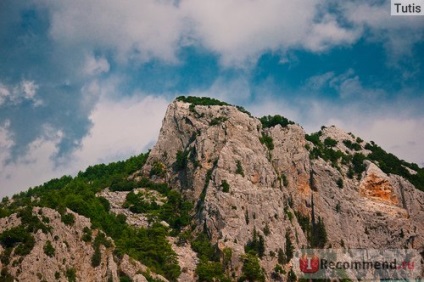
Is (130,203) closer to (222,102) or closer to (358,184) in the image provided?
(222,102)

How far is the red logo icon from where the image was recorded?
113375 millimetres

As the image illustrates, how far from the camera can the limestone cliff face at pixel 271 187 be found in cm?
11438

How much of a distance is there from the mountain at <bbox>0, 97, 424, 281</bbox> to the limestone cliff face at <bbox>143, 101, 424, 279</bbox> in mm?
266

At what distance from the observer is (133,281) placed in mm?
87250

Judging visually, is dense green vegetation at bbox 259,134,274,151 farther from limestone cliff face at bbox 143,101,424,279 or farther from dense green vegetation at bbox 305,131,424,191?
dense green vegetation at bbox 305,131,424,191

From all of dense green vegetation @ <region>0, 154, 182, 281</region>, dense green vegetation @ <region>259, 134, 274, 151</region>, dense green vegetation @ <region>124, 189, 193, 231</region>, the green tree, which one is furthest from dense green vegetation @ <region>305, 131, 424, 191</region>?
dense green vegetation @ <region>0, 154, 182, 281</region>

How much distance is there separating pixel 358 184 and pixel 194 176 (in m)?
41.8

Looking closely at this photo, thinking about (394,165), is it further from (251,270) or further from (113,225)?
(113,225)

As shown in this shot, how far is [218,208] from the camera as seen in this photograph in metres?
112

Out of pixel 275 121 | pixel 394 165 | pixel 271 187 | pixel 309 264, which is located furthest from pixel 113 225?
pixel 394 165

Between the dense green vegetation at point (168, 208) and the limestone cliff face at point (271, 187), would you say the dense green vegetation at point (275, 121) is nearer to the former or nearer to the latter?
the limestone cliff face at point (271, 187)

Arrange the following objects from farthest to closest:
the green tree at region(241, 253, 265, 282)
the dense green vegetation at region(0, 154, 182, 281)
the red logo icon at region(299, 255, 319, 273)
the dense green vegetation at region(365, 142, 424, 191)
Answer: the dense green vegetation at region(365, 142, 424, 191)
the red logo icon at region(299, 255, 319, 273)
the green tree at region(241, 253, 265, 282)
the dense green vegetation at region(0, 154, 182, 281)

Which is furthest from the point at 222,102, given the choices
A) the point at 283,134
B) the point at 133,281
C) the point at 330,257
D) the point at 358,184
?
the point at 133,281

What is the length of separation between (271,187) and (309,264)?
730 inches
